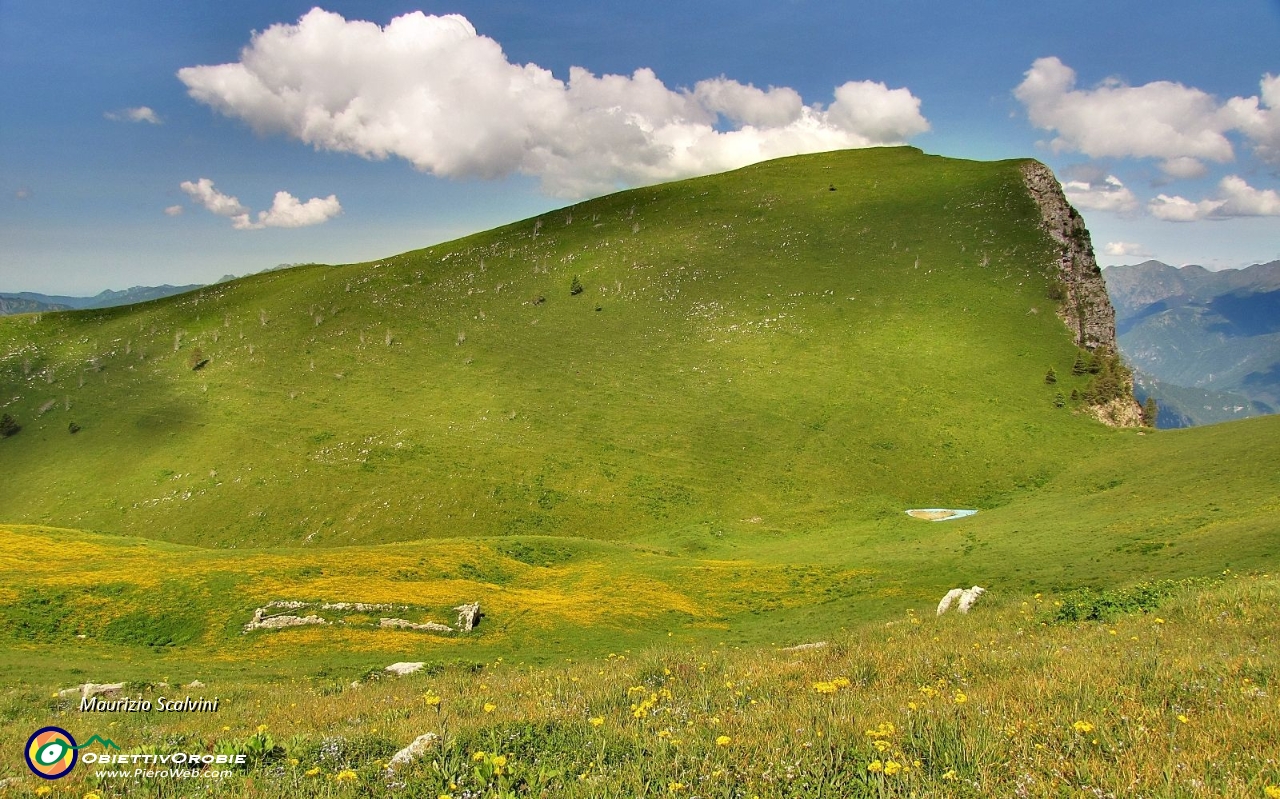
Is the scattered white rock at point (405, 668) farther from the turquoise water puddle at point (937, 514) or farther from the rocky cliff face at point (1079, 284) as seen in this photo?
the rocky cliff face at point (1079, 284)

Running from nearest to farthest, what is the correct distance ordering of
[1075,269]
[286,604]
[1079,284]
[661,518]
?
[286,604]
[661,518]
[1079,284]
[1075,269]

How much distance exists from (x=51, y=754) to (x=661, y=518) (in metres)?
53.3

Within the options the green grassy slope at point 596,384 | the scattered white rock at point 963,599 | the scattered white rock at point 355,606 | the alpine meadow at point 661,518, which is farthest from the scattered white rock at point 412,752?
the green grassy slope at point 596,384

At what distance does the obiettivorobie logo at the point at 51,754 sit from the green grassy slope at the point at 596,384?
167 ft

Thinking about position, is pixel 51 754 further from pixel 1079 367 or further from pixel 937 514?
pixel 1079 367

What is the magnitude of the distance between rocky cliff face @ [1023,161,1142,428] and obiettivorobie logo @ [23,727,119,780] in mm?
88304

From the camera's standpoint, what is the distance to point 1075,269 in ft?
302

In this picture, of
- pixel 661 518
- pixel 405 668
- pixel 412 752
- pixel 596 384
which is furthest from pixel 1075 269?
pixel 412 752

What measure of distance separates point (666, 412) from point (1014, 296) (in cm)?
5806

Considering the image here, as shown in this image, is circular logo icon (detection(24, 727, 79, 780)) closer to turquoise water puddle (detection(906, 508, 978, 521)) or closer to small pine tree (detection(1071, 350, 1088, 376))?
turquoise water puddle (detection(906, 508, 978, 521))

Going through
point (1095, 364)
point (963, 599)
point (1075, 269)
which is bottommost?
point (963, 599)

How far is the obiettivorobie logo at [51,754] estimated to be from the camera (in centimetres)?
726

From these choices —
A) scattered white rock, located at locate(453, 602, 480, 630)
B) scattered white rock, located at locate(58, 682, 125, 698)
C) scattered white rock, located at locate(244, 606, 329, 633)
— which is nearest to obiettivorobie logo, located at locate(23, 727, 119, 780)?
scattered white rock, located at locate(58, 682, 125, 698)

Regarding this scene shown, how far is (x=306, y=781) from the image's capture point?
6805 millimetres
